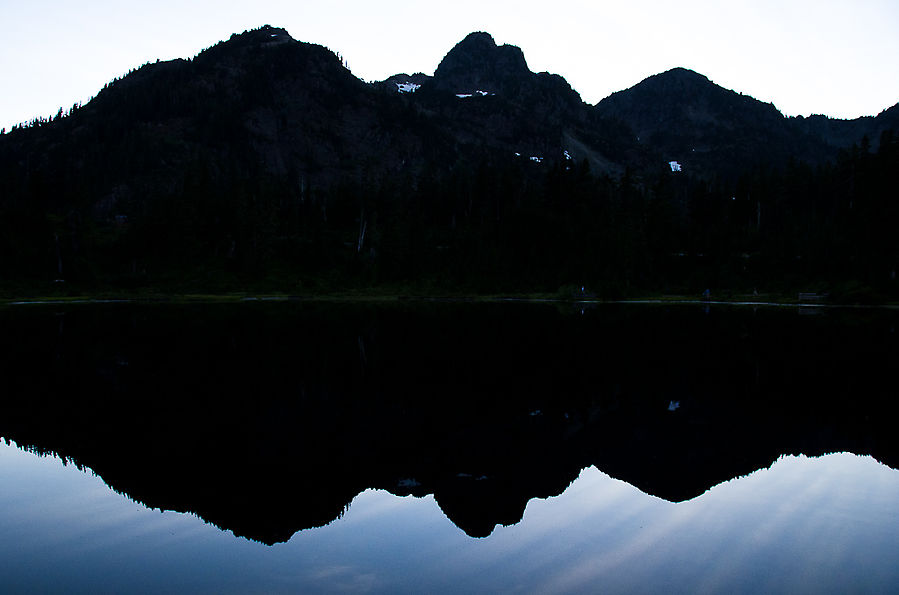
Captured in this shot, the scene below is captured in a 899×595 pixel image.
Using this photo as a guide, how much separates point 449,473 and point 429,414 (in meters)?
5.76

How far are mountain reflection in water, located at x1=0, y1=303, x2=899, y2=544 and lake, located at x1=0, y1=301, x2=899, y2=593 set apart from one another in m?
0.11

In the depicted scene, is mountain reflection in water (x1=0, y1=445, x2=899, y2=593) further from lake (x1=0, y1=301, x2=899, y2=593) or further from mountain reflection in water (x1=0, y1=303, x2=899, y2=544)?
mountain reflection in water (x1=0, y1=303, x2=899, y2=544)

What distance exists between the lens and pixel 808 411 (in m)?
21.8

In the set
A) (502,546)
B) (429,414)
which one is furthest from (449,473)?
(429,414)

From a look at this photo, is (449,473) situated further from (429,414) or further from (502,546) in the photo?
(429,414)

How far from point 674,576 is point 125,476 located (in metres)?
12.8

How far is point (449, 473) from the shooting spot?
15.2 m

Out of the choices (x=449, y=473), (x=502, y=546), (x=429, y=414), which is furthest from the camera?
(x=429, y=414)

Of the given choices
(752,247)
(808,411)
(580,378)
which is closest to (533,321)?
(580,378)

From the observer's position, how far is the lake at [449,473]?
33.8 feet

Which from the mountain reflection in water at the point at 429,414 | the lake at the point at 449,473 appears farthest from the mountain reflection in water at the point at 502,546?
the mountain reflection in water at the point at 429,414

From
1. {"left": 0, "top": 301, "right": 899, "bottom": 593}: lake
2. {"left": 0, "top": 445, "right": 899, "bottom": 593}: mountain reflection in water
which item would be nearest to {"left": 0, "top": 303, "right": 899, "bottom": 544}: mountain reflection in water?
{"left": 0, "top": 301, "right": 899, "bottom": 593}: lake

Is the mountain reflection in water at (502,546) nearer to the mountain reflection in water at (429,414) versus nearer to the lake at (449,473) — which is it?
the lake at (449,473)

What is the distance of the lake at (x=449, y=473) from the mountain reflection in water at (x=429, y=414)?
113 mm
